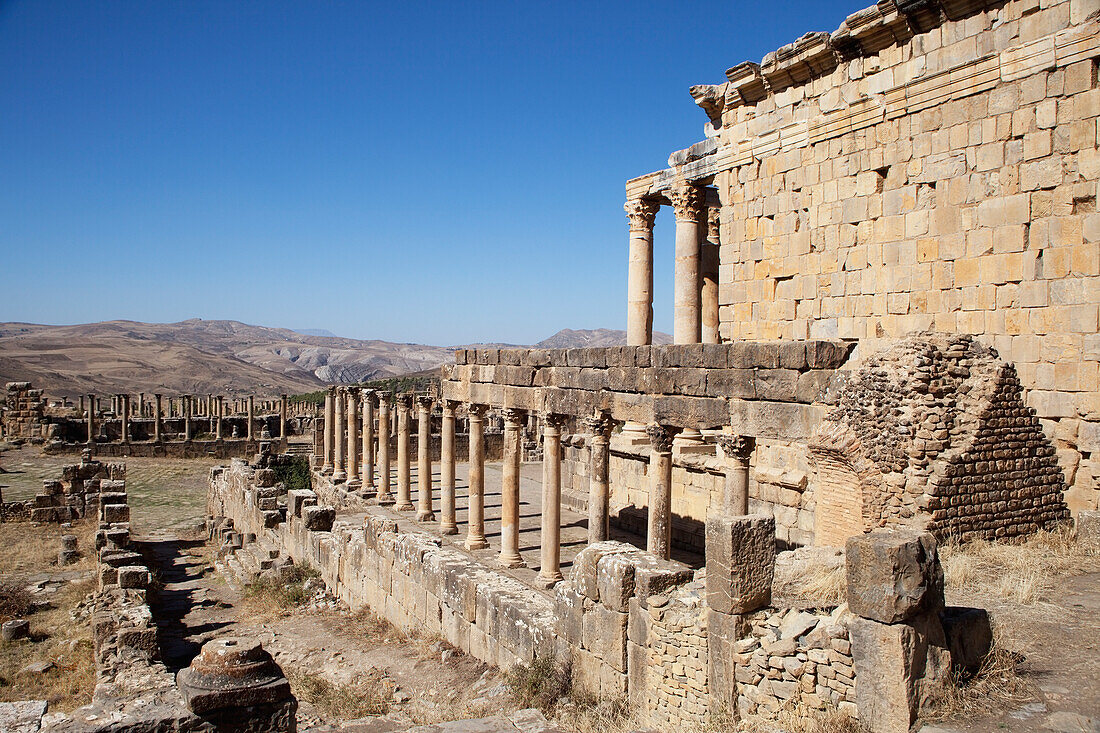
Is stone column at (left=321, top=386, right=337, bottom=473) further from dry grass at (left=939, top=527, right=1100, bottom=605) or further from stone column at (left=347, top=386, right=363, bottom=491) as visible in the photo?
dry grass at (left=939, top=527, right=1100, bottom=605)

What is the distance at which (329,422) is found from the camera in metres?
27.4

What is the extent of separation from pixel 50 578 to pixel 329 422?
11520 mm

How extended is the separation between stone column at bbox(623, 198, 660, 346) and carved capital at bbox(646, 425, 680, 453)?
8.24 meters

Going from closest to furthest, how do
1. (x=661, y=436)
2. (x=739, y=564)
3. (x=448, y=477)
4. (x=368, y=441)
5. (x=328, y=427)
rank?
(x=739, y=564)
(x=661, y=436)
(x=448, y=477)
(x=368, y=441)
(x=328, y=427)

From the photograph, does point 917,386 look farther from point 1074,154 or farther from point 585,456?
point 585,456

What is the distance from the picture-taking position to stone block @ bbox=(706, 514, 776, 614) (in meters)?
6.29

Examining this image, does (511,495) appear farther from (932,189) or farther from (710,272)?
(710,272)

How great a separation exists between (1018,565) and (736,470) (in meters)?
3.35

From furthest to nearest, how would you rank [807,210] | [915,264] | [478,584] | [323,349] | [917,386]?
[323,349] → [807,210] → [915,264] → [478,584] → [917,386]

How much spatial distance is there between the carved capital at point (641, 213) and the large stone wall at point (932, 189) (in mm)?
3137

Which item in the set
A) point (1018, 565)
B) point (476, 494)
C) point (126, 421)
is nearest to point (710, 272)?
point (476, 494)

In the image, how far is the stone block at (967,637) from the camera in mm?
5605

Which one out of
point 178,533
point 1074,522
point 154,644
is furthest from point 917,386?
point 178,533

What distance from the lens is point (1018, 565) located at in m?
8.60
